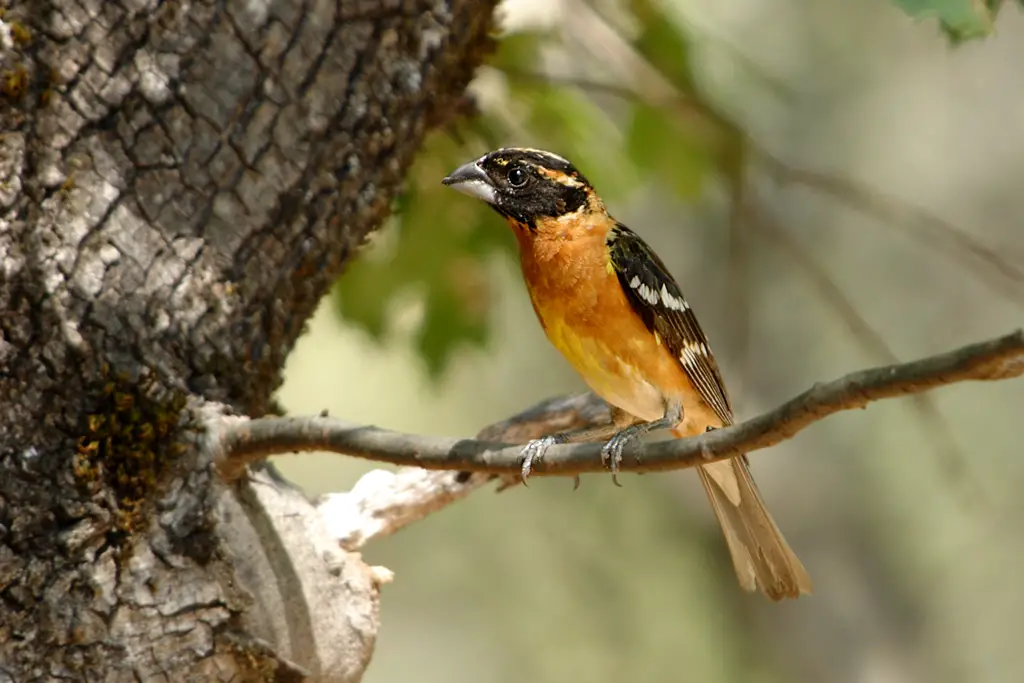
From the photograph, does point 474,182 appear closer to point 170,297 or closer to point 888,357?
point 170,297

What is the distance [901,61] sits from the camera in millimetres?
9914

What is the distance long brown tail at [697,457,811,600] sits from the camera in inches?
143

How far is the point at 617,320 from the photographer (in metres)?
3.55

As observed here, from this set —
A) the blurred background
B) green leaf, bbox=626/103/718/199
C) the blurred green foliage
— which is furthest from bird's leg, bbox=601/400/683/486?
the blurred background

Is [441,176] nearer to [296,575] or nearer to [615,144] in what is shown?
[615,144]

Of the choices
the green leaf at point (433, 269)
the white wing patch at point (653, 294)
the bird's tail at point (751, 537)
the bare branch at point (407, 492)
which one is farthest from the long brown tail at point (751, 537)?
the green leaf at point (433, 269)

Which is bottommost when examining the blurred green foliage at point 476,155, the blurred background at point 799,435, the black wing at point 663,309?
the black wing at point 663,309

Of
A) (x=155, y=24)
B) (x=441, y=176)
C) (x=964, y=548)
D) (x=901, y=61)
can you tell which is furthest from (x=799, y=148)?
(x=155, y=24)

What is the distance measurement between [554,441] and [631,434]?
326 mm

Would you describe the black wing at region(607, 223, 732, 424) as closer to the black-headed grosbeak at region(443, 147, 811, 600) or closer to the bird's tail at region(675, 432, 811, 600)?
the black-headed grosbeak at region(443, 147, 811, 600)

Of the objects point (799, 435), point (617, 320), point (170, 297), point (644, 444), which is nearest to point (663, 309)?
point (617, 320)

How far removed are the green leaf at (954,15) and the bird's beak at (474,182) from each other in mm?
1604

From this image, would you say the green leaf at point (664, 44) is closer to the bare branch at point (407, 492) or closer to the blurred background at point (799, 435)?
the blurred background at point (799, 435)

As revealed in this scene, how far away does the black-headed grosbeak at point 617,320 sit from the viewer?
3.56 m
